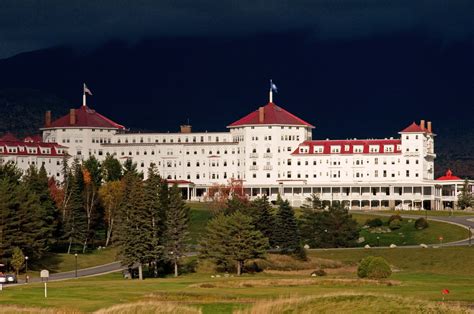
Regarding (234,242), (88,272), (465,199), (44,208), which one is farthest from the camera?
(465,199)

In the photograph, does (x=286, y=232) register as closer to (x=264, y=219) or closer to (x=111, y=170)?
(x=264, y=219)

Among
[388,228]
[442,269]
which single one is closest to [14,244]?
[442,269]

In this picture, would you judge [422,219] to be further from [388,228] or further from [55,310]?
[55,310]

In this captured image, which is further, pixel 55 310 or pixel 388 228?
pixel 388 228

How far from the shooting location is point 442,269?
116750mm

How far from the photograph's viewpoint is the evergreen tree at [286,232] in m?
133

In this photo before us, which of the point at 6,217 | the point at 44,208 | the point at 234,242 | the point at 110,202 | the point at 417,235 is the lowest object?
the point at 417,235

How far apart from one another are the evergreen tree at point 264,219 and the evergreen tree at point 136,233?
16583mm

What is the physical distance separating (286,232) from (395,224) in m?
27.2

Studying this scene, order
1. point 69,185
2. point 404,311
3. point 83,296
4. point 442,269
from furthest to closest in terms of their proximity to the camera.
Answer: point 69,185, point 442,269, point 83,296, point 404,311

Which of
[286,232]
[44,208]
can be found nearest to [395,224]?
[286,232]

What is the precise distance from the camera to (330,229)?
143125 millimetres

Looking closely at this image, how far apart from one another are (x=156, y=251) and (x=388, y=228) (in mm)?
47711

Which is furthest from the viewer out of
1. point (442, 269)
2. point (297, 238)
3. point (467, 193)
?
point (467, 193)
